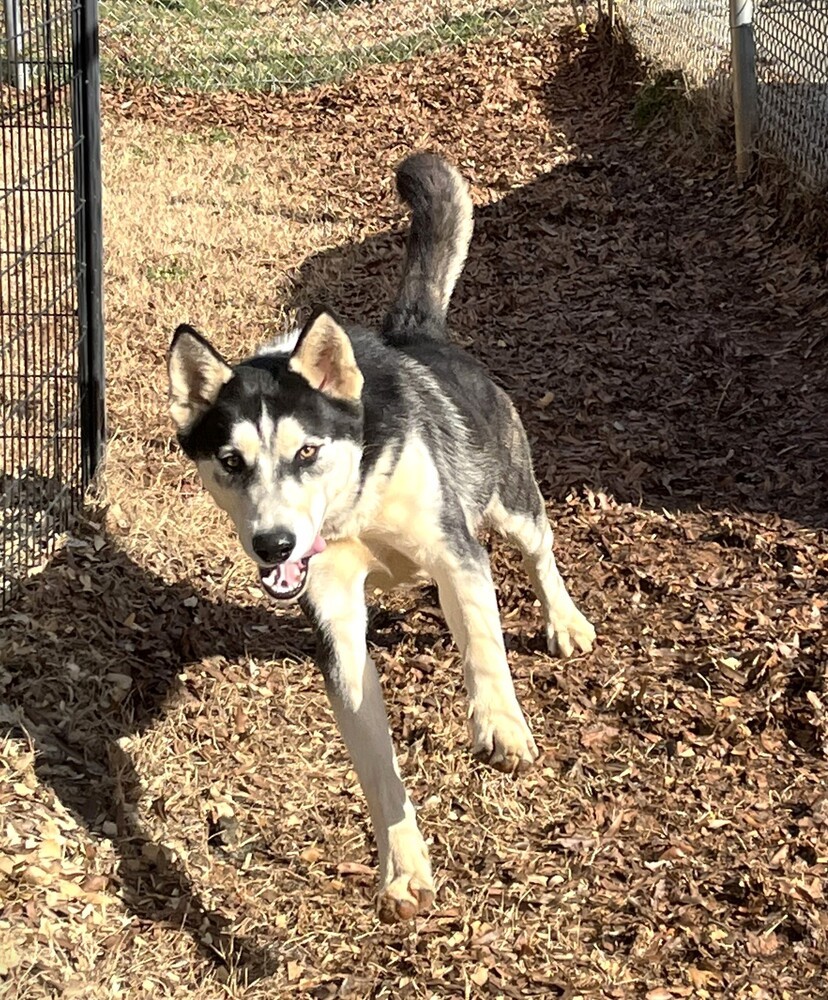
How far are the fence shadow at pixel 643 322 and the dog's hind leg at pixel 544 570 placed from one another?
3.00ft

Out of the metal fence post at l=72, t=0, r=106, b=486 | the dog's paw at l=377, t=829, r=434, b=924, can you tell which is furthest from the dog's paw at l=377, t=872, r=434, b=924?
the metal fence post at l=72, t=0, r=106, b=486

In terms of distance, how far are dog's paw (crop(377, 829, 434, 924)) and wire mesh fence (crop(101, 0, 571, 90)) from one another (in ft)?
29.2

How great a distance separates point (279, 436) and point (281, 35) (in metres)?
9.23

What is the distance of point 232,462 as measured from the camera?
12.1 ft

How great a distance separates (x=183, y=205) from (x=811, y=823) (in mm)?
6467

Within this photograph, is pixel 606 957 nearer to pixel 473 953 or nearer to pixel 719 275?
pixel 473 953

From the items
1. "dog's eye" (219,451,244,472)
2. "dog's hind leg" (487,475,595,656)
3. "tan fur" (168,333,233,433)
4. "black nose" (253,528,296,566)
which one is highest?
"tan fur" (168,333,233,433)

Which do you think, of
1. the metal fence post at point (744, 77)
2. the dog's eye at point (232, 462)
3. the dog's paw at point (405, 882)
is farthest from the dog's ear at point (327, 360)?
the metal fence post at point (744, 77)

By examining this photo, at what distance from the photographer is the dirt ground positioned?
12.5 ft

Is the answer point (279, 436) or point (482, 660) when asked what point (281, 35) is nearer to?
point (279, 436)

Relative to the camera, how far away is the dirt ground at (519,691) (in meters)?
3.81

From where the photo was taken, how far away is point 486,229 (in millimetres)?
8523

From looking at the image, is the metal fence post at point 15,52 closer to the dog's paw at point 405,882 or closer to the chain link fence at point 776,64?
the dog's paw at point 405,882

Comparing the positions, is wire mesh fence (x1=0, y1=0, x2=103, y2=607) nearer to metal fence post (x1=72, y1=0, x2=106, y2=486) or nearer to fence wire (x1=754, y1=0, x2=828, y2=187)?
metal fence post (x1=72, y1=0, x2=106, y2=486)
